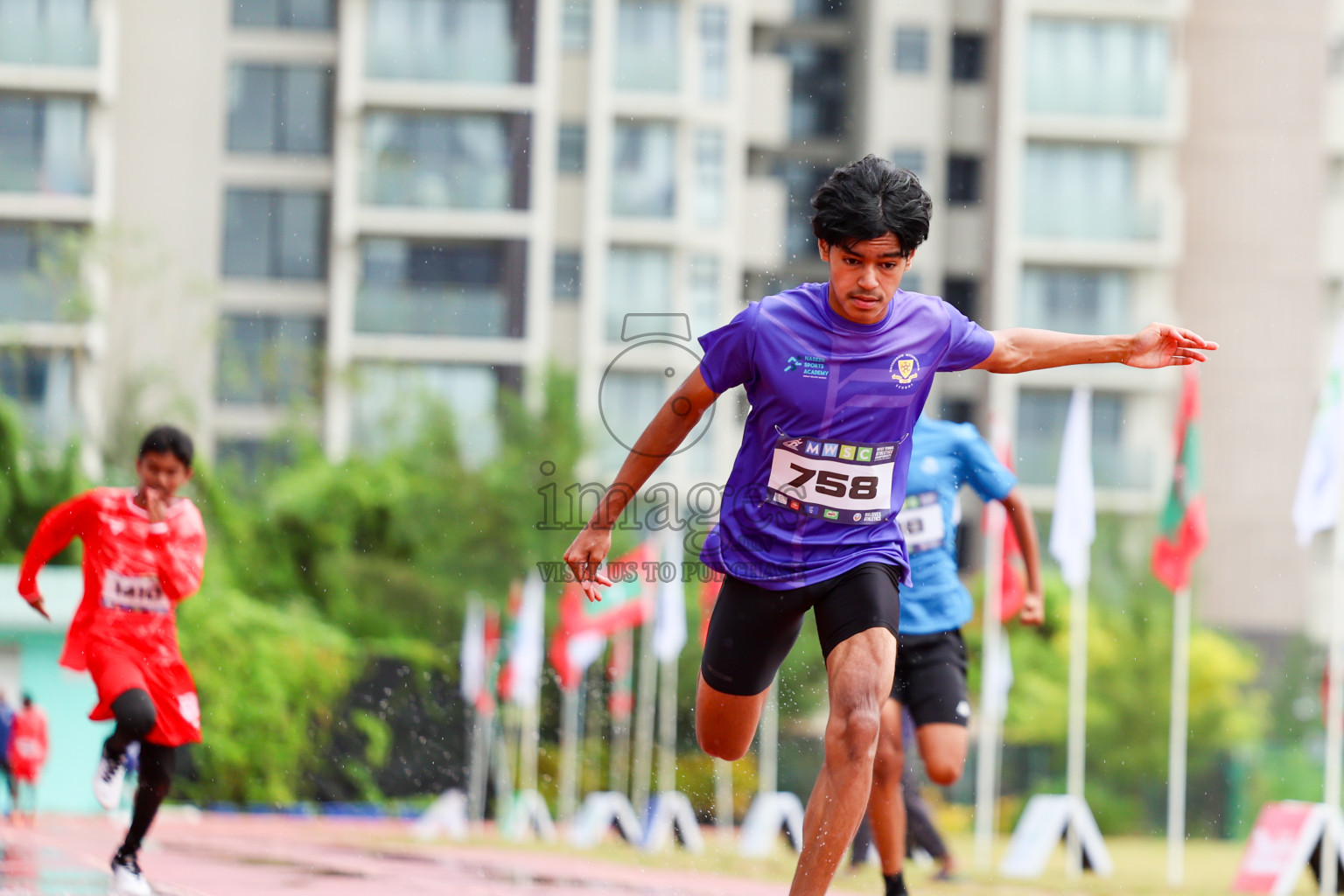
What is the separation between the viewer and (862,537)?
15.6ft

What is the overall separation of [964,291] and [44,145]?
20.4 meters

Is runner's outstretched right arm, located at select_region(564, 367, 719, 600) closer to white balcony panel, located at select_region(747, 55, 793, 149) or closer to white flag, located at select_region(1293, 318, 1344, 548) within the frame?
white flag, located at select_region(1293, 318, 1344, 548)

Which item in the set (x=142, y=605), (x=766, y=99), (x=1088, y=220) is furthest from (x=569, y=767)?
(x=1088, y=220)

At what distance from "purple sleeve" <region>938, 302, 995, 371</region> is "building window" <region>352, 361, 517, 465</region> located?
2987cm

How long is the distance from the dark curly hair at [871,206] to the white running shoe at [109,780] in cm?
335

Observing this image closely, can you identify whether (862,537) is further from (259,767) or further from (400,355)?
(400,355)

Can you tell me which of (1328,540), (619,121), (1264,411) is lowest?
(1328,540)

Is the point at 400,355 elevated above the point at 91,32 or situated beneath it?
situated beneath

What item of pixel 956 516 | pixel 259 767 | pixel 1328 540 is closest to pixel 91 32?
pixel 259 767

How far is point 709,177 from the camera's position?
39.1m

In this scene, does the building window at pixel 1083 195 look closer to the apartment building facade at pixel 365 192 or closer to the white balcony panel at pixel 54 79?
the apartment building facade at pixel 365 192

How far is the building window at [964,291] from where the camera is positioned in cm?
4128

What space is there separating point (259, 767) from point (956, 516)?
62.2 feet

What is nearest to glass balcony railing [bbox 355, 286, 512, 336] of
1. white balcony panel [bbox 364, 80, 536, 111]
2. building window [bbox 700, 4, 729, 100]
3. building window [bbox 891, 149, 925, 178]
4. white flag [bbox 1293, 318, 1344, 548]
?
white balcony panel [bbox 364, 80, 536, 111]
